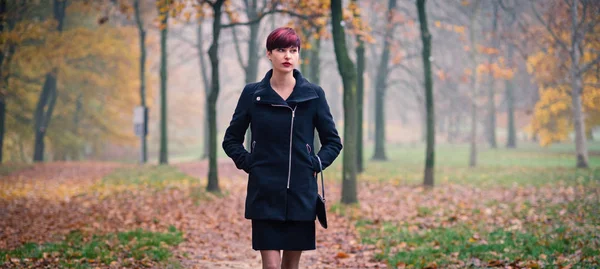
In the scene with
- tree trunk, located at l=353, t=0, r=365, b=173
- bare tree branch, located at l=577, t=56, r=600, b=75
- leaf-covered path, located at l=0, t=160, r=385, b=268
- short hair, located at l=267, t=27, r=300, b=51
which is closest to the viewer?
short hair, located at l=267, t=27, r=300, b=51

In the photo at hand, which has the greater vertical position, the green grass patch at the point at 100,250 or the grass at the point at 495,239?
the grass at the point at 495,239

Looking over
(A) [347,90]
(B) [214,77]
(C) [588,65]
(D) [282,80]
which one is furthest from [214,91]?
(C) [588,65]

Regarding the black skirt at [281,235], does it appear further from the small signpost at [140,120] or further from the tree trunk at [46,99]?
the small signpost at [140,120]

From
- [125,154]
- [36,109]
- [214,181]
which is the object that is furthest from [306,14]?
[125,154]

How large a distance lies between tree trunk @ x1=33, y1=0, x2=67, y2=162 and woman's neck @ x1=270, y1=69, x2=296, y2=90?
22194mm

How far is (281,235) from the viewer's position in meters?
4.10

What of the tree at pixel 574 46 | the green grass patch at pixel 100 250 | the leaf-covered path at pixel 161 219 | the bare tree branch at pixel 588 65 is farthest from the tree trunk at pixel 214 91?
the bare tree branch at pixel 588 65

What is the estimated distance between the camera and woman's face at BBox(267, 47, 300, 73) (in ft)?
Answer: 13.3

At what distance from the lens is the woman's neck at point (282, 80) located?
4180 mm

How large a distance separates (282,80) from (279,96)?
0.15 meters

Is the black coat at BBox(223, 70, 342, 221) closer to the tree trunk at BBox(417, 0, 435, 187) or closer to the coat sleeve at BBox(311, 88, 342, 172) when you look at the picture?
the coat sleeve at BBox(311, 88, 342, 172)

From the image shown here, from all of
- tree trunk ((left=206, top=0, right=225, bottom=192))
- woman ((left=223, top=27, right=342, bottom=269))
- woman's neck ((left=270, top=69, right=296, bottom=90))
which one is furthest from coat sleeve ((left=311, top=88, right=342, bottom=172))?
tree trunk ((left=206, top=0, right=225, bottom=192))

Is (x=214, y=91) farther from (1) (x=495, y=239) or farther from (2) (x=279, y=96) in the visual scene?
(2) (x=279, y=96)

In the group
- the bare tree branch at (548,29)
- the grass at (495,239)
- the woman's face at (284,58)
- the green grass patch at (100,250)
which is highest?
the bare tree branch at (548,29)
